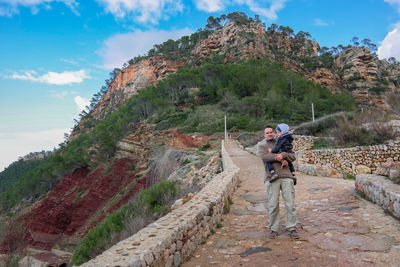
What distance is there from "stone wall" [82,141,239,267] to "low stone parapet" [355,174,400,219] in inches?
118

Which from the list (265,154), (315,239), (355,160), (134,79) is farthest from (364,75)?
(315,239)

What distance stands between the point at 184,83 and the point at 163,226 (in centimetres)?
4541

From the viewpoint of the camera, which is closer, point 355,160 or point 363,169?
point 363,169

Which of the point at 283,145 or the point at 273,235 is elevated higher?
the point at 283,145

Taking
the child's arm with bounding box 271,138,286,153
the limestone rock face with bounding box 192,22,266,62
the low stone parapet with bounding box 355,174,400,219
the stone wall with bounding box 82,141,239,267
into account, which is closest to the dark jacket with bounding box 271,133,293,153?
the child's arm with bounding box 271,138,286,153

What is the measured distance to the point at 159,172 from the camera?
21.9 metres

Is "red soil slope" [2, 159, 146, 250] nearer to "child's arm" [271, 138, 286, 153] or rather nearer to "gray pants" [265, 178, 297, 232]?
"gray pants" [265, 178, 297, 232]

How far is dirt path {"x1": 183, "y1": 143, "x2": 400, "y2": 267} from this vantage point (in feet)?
10.1

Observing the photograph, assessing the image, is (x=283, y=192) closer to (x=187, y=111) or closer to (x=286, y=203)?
(x=286, y=203)

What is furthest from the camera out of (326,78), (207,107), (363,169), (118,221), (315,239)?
(326,78)

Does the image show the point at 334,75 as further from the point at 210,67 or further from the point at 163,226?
the point at 163,226

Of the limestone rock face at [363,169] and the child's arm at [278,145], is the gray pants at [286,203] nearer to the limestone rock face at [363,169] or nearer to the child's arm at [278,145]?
the child's arm at [278,145]

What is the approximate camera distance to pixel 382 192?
4703mm

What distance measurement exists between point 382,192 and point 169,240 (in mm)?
4152
